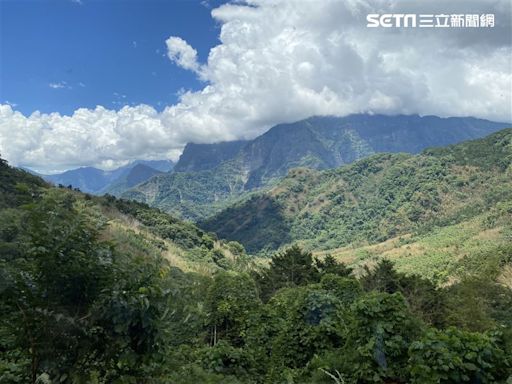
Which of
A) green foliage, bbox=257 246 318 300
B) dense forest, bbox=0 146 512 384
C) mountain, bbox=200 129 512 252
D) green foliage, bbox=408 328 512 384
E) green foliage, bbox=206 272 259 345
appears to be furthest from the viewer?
mountain, bbox=200 129 512 252

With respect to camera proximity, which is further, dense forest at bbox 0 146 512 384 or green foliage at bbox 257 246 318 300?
green foliage at bbox 257 246 318 300

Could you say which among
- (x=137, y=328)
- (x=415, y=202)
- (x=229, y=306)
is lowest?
(x=415, y=202)

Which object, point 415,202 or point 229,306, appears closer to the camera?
point 229,306

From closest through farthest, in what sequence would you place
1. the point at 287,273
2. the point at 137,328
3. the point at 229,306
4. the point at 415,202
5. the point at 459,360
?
1. the point at 137,328
2. the point at 459,360
3. the point at 229,306
4. the point at 287,273
5. the point at 415,202

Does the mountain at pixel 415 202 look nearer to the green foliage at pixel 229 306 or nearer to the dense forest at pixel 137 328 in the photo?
the green foliage at pixel 229 306

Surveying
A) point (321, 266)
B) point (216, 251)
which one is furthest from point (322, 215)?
point (321, 266)

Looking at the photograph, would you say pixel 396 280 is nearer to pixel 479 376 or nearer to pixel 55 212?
pixel 479 376

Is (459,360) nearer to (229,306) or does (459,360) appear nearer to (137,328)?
(137,328)

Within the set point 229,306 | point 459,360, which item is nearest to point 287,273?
point 229,306

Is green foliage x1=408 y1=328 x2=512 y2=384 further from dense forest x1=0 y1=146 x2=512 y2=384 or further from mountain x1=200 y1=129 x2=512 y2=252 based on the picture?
mountain x1=200 y1=129 x2=512 y2=252

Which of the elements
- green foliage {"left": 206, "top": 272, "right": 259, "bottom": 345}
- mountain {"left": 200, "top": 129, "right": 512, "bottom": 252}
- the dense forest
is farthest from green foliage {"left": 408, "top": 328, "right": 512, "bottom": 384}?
mountain {"left": 200, "top": 129, "right": 512, "bottom": 252}

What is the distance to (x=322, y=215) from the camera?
198375 mm

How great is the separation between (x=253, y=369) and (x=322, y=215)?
626ft

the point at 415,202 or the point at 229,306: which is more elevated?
the point at 229,306
